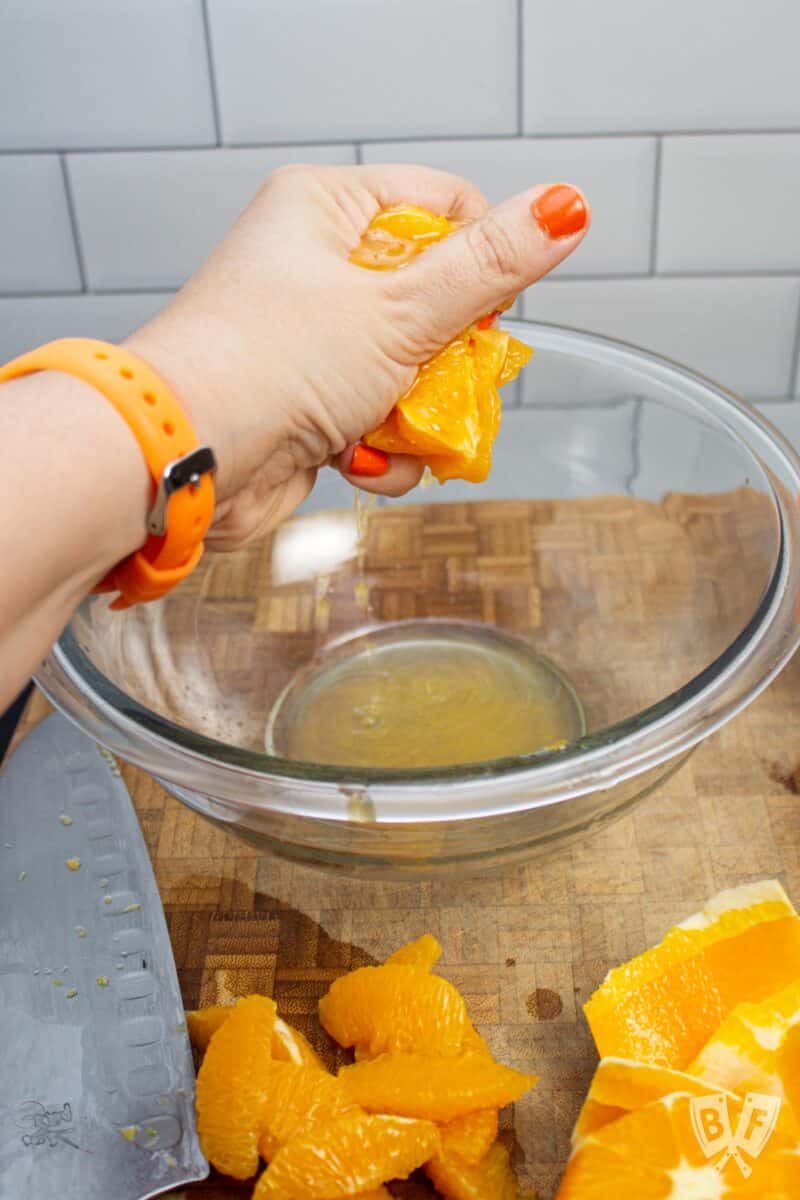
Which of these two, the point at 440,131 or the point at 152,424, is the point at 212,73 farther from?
the point at 152,424

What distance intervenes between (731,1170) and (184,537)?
0.56 meters

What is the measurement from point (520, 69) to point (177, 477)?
100 centimetres

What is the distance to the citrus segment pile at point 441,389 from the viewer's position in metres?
0.95

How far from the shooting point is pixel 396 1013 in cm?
94

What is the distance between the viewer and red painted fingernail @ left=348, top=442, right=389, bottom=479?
3.33 feet

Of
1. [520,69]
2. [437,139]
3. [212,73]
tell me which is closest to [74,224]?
[212,73]

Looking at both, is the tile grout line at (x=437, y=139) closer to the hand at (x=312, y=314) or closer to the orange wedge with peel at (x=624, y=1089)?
the hand at (x=312, y=314)

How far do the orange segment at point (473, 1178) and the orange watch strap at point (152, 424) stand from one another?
46 cm

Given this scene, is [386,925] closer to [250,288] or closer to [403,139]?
[250,288]

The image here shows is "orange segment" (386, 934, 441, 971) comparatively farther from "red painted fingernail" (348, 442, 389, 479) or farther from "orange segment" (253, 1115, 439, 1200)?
"red painted fingernail" (348, 442, 389, 479)

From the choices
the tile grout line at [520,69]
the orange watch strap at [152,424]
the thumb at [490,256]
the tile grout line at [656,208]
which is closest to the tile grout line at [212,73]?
the tile grout line at [520,69]

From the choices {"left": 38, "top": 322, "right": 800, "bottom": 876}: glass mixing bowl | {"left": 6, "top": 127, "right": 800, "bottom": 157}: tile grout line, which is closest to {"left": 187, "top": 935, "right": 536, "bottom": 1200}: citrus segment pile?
A: {"left": 38, "top": 322, "right": 800, "bottom": 876}: glass mixing bowl

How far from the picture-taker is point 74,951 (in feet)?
3.35

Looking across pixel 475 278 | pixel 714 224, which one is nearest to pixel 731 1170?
pixel 475 278
